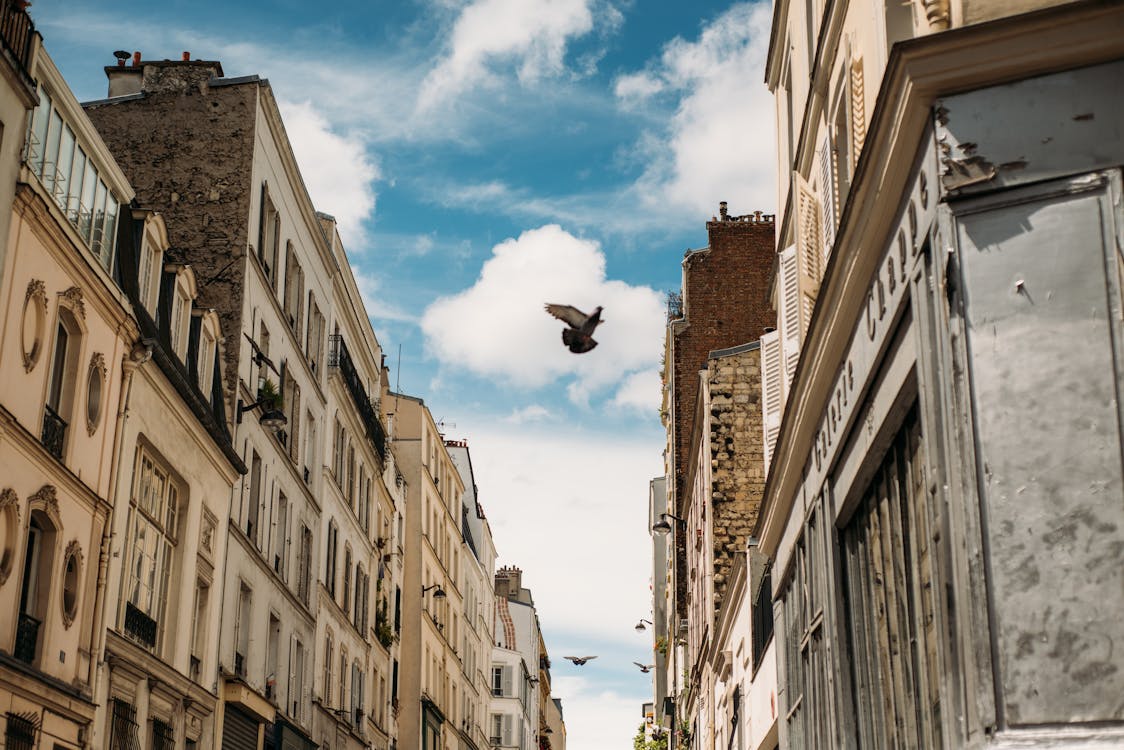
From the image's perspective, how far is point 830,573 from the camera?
13.5m

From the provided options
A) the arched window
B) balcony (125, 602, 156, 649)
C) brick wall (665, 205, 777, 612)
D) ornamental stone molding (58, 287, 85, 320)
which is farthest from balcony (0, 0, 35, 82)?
brick wall (665, 205, 777, 612)

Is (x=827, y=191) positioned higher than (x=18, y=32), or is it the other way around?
(x=18, y=32)

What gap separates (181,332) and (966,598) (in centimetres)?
1722

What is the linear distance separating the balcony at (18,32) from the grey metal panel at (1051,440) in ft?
38.7

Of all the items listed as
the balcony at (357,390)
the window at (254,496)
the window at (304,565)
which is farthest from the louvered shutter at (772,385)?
the balcony at (357,390)

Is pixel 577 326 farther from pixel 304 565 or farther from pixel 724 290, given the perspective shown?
pixel 724 290

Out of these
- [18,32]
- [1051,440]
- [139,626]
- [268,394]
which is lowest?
[1051,440]

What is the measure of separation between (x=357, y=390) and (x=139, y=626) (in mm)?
16959

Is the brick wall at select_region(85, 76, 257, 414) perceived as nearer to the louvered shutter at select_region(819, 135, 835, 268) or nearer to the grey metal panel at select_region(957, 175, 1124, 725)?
the louvered shutter at select_region(819, 135, 835, 268)

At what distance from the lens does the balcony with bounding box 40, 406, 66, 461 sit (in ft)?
56.0

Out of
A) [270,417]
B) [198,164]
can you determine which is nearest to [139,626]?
[270,417]

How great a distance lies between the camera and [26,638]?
16.6m

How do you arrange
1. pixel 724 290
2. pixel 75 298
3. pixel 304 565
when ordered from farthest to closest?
1. pixel 724 290
2. pixel 304 565
3. pixel 75 298

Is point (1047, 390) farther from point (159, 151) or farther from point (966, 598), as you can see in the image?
point (159, 151)
